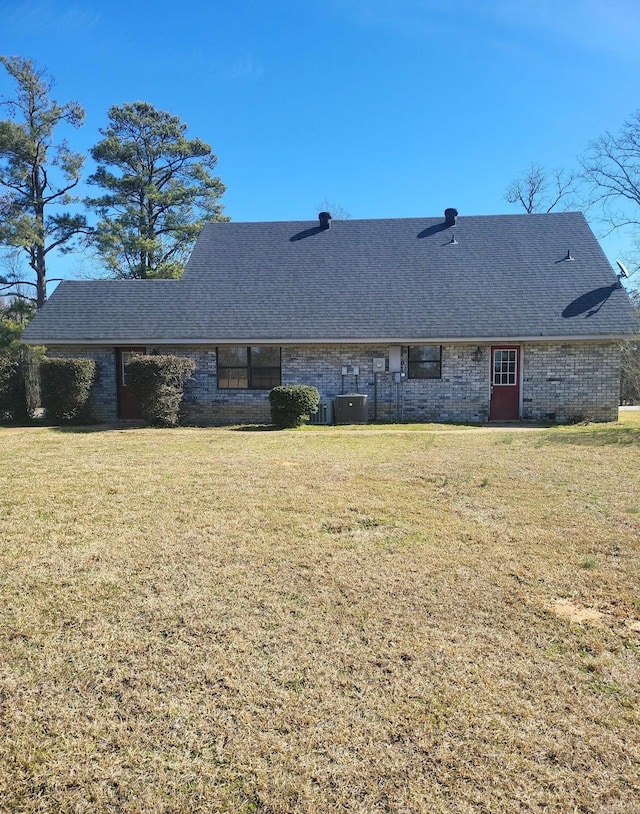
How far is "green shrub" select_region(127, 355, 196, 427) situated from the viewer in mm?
13125

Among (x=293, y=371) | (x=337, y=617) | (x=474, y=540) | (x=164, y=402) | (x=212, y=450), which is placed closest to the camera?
(x=337, y=617)

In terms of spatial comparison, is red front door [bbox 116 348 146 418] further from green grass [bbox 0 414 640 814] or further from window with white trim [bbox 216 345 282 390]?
green grass [bbox 0 414 640 814]

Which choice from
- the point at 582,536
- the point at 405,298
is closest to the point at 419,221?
the point at 405,298

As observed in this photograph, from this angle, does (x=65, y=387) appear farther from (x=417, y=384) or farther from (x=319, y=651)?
(x=319, y=651)

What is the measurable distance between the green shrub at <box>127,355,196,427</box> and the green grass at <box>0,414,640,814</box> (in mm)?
7284

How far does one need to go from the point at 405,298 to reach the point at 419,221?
4862mm

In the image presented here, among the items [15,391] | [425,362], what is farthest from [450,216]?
[15,391]

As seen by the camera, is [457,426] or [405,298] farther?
[405,298]

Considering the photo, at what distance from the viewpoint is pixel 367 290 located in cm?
1590

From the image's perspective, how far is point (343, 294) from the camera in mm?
15773

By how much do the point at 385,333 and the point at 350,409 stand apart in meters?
2.39

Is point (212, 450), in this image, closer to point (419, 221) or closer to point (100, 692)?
point (100, 692)

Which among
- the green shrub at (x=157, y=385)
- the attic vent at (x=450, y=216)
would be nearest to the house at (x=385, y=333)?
the green shrub at (x=157, y=385)

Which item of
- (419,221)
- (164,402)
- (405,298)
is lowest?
(164,402)
